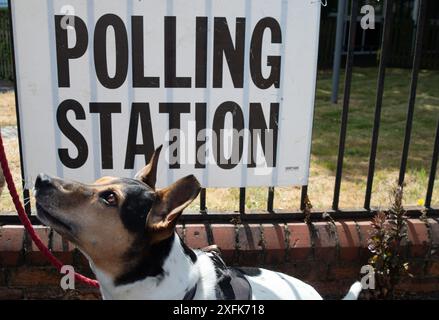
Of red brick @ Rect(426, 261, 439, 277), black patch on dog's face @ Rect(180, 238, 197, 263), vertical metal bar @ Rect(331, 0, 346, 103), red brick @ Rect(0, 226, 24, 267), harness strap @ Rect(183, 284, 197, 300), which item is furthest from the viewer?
vertical metal bar @ Rect(331, 0, 346, 103)

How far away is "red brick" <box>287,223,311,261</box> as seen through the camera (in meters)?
3.12

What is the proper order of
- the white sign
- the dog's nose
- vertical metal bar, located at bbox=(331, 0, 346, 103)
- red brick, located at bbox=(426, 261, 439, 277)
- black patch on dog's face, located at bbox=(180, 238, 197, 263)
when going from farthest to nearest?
vertical metal bar, located at bbox=(331, 0, 346, 103) < red brick, located at bbox=(426, 261, 439, 277) < the white sign < black patch on dog's face, located at bbox=(180, 238, 197, 263) < the dog's nose

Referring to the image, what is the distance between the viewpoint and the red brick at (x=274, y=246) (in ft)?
10.2

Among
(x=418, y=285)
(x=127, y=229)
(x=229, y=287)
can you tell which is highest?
(x=127, y=229)

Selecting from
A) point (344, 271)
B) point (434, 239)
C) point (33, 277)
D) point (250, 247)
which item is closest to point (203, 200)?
point (250, 247)

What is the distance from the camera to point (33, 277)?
304 cm

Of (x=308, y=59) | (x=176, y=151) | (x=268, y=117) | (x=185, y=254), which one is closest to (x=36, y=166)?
(x=176, y=151)

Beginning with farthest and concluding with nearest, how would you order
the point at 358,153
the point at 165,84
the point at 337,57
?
the point at 337,57 → the point at 358,153 → the point at 165,84

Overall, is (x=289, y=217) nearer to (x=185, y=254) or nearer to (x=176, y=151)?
(x=176, y=151)

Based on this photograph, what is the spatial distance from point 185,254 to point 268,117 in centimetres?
107

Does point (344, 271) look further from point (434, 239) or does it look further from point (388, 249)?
point (434, 239)

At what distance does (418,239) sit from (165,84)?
5.85 ft

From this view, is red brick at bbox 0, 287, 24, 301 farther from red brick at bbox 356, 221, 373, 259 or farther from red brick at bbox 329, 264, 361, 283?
red brick at bbox 356, 221, 373, 259

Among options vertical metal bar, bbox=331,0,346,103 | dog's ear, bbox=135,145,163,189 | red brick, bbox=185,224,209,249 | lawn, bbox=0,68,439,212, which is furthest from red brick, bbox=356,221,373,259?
vertical metal bar, bbox=331,0,346,103
